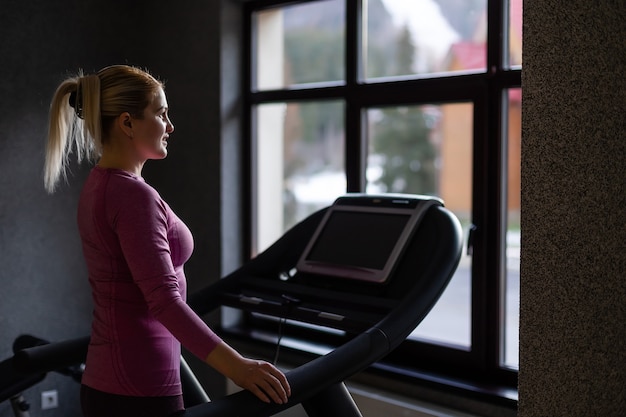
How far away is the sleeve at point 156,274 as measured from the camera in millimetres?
1502

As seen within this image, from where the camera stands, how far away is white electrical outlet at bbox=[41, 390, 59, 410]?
3.41 m

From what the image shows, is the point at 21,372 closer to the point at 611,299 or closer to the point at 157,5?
the point at 611,299

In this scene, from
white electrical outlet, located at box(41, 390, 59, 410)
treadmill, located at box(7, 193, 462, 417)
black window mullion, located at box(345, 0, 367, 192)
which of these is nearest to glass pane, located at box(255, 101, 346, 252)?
black window mullion, located at box(345, 0, 367, 192)

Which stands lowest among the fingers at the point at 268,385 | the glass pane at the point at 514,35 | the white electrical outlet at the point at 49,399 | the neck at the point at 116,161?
the white electrical outlet at the point at 49,399

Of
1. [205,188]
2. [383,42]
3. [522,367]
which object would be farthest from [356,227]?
[205,188]

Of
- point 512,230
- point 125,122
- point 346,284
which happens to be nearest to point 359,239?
point 346,284

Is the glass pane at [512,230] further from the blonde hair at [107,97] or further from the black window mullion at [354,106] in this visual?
the blonde hair at [107,97]

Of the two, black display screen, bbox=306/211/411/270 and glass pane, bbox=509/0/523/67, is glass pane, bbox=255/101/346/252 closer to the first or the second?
glass pane, bbox=509/0/523/67

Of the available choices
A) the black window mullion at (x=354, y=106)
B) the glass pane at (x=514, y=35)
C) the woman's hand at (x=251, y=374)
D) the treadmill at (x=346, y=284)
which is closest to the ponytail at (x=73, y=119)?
the woman's hand at (x=251, y=374)

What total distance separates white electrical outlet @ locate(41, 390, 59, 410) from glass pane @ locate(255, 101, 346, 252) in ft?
4.03

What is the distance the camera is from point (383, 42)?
3.15 metres

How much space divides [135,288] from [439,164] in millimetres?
2193

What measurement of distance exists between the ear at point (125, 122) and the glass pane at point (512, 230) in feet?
5.35

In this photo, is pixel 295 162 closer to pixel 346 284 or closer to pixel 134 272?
pixel 346 284
